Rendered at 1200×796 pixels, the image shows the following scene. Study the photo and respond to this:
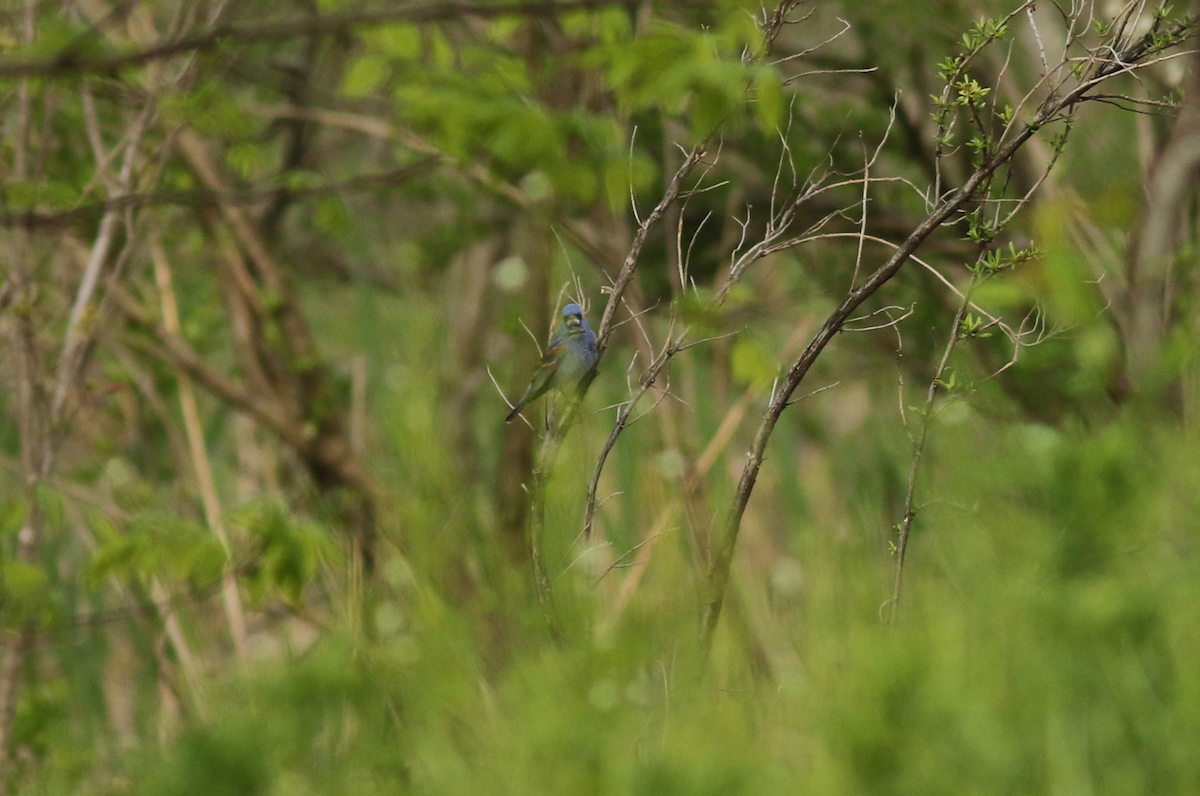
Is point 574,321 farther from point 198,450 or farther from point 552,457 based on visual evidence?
point 198,450

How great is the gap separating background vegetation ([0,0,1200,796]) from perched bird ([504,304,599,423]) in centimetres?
12

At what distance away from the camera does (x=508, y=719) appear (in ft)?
4.74

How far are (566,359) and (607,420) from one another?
1.77m

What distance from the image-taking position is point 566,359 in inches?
98.3

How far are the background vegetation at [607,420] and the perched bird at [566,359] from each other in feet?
0.40

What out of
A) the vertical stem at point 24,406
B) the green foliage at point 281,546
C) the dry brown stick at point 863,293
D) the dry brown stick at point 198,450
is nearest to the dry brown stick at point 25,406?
the vertical stem at point 24,406

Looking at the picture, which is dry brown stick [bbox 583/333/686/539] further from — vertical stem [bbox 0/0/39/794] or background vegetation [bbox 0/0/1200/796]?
vertical stem [bbox 0/0/39/794]

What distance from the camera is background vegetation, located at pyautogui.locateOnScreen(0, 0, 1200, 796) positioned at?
1.29 meters

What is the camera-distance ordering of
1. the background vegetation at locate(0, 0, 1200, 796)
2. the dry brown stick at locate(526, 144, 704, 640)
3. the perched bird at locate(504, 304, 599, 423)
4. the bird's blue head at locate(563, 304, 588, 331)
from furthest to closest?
1. the bird's blue head at locate(563, 304, 588, 331)
2. the perched bird at locate(504, 304, 599, 423)
3. the dry brown stick at locate(526, 144, 704, 640)
4. the background vegetation at locate(0, 0, 1200, 796)

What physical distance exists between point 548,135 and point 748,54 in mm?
788

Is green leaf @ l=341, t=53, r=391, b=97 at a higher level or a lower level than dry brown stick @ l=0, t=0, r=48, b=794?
higher

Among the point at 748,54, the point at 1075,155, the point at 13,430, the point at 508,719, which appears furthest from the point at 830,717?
the point at 13,430

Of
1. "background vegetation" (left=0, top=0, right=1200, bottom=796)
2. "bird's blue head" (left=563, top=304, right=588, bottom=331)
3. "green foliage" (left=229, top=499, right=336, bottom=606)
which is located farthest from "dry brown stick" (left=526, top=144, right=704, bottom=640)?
"green foliage" (left=229, top=499, right=336, bottom=606)

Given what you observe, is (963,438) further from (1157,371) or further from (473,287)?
(473,287)
